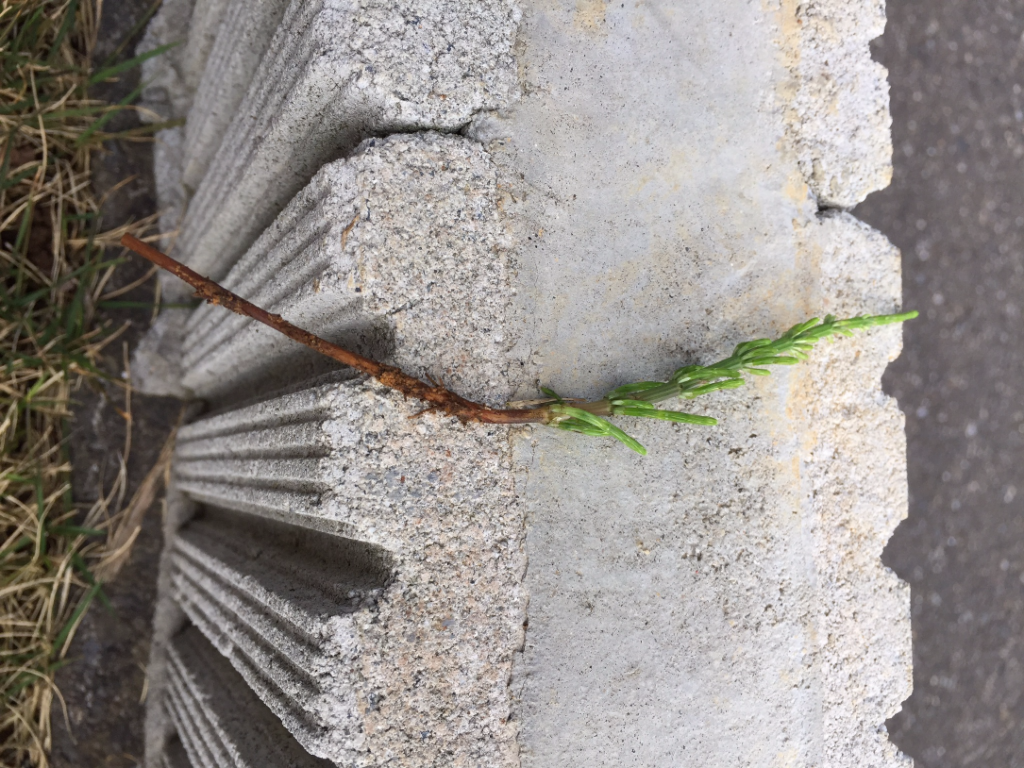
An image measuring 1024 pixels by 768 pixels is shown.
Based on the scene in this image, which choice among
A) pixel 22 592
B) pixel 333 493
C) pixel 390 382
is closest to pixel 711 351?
pixel 390 382

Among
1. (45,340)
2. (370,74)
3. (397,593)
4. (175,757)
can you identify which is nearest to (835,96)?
(370,74)

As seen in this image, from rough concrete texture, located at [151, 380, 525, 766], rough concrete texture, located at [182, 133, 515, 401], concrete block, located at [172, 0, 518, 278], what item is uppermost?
Answer: concrete block, located at [172, 0, 518, 278]

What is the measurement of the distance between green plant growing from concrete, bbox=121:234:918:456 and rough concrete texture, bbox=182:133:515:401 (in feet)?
0.15

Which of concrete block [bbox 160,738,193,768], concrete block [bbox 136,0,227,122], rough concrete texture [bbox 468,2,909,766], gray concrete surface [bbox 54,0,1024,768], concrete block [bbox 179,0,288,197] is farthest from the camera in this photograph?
gray concrete surface [bbox 54,0,1024,768]

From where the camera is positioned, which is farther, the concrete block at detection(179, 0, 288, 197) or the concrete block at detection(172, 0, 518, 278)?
the concrete block at detection(179, 0, 288, 197)

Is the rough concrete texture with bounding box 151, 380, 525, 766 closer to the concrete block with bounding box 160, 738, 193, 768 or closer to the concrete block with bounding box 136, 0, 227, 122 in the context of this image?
the concrete block with bounding box 160, 738, 193, 768

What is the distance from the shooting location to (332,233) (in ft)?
3.54

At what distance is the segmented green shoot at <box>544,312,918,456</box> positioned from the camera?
112 cm

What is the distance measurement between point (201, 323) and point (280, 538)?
0.57 meters

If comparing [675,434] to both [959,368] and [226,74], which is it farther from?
[959,368]

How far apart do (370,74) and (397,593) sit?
28.4 inches

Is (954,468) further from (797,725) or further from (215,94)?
(215,94)

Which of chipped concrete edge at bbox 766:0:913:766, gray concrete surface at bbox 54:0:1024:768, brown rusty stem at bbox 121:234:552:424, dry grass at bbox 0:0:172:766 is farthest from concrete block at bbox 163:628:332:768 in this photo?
gray concrete surface at bbox 54:0:1024:768

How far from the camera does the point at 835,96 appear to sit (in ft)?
4.38
